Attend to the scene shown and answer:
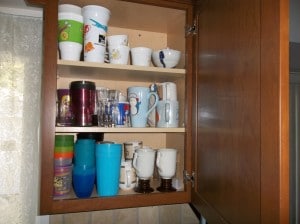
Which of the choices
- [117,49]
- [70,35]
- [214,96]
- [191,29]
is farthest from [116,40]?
[214,96]

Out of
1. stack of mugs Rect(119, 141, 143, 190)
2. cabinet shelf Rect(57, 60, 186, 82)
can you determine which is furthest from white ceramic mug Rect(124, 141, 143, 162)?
cabinet shelf Rect(57, 60, 186, 82)

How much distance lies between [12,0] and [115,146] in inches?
26.2

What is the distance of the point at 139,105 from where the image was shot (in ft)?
2.74

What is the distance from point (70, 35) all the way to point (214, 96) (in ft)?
1.58

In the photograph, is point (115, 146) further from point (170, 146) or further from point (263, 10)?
point (263, 10)

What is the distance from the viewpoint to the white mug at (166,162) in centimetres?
82

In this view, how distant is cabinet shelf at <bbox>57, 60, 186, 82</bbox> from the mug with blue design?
0.24ft

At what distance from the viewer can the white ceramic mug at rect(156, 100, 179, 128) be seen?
2.71ft

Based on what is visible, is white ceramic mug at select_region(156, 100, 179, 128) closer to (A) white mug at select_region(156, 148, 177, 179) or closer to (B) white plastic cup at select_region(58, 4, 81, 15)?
(A) white mug at select_region(156, 148, 177, 179)

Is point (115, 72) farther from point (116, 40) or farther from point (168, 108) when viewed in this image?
point (168, 108)

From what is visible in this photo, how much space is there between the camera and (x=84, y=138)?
0.85m

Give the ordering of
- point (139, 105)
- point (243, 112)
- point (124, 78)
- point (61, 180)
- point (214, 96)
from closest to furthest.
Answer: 1. point (243, 112)
2. point (214, 96)
3. point (61, 180)
4. point (139, 105)
5. point (124, 78)

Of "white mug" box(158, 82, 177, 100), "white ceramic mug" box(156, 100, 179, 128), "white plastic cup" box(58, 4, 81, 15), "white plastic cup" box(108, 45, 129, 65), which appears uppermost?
"white plastic cup" box(58, 4, 81, 15)

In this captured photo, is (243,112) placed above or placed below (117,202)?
above
